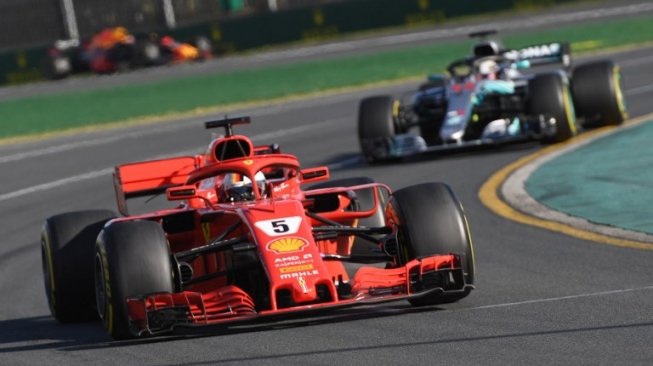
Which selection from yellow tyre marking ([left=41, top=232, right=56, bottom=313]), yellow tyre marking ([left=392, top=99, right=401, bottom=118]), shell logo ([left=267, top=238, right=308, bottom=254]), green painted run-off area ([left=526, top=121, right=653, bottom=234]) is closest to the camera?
shell logo ([left=267, top=238, right=308, bottom=254])

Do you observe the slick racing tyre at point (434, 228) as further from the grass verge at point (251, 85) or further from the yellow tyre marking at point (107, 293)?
the grass verge at point (251, 85)

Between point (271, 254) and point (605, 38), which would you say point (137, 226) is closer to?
point (271, 254)

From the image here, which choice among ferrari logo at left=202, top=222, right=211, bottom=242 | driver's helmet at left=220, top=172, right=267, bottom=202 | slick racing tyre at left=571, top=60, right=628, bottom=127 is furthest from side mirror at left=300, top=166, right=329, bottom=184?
slick racing tyre at left=571, top=60, right=628, bottom=127

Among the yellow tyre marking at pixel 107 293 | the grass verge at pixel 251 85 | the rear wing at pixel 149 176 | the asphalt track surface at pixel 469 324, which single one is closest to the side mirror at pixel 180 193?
the yellow tyre marking at pixel 107 293

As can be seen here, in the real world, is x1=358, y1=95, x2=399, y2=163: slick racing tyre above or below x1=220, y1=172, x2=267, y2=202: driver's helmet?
below

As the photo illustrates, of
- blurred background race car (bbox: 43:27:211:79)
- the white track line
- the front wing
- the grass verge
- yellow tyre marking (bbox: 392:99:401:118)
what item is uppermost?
the front wing

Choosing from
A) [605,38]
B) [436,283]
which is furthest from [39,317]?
[605,38]

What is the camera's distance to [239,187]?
1051cm

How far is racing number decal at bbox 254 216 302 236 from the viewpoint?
30.0 feet

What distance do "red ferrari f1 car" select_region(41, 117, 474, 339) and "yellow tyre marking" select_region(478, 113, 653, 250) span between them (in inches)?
70.9

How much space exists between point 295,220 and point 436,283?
0.97 meters

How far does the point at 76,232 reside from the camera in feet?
34.7

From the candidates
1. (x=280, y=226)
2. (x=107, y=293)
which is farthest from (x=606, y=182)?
(x=107, y=293)

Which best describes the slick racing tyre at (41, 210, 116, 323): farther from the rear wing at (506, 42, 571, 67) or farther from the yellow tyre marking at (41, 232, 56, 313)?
the rear wing at (506, 42, 571, 67)
